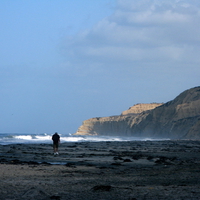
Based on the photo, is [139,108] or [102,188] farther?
[139,108]

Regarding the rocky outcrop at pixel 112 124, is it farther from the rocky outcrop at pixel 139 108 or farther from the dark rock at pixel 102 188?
the dark rock at pixel 102 188

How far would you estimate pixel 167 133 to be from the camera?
330 ft

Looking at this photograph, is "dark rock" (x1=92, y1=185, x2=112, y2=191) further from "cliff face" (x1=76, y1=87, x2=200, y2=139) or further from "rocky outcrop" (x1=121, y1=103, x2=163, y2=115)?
"rocky outcrop" (x1=121, y1=103, x2=163, y2=115)

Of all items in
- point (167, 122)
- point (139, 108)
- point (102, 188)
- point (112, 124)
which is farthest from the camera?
point (139, 108)

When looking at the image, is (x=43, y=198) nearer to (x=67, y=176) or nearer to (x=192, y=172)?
(x=67, y=176)

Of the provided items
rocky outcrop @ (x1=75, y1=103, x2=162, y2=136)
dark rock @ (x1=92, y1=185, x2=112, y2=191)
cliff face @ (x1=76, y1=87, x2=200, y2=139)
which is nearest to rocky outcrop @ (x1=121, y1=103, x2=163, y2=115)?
rocky outcrop @ (x1=75, y1=103, x2=162, y2=136)

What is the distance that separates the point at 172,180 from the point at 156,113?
104m

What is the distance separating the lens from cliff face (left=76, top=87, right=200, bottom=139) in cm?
9106

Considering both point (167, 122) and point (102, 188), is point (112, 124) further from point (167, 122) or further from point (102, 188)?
point (102, 188)

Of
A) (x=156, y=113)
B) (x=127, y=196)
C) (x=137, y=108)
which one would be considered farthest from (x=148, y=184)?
(x=137, y=108)

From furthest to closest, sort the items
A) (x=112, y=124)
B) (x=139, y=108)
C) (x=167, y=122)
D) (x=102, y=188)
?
(x=139, y=108)
(x=112, y=124)
(x=167, y=122)
(x=102, y=188)

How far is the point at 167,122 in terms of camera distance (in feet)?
342

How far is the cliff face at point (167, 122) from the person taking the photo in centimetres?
9106

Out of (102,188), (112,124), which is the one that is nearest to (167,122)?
(112,124)
